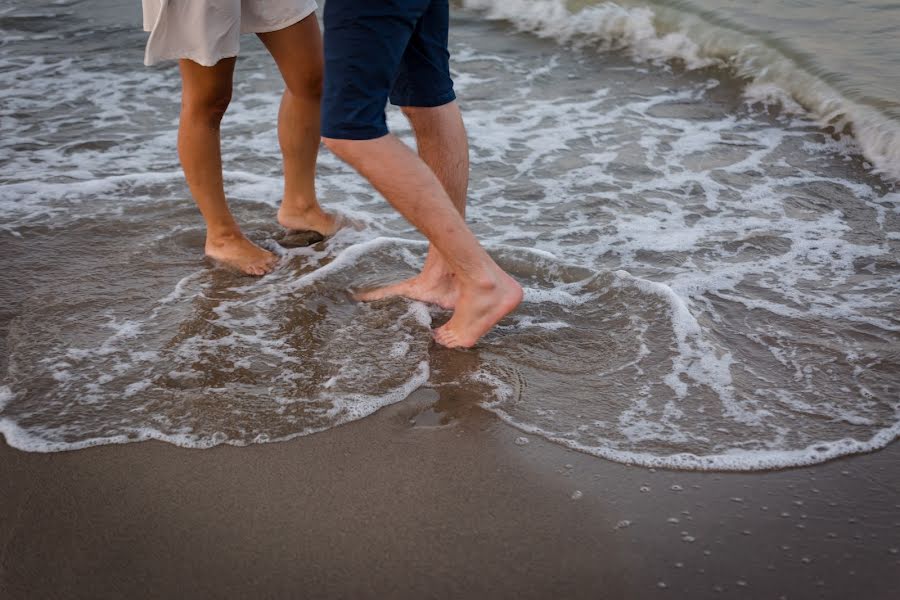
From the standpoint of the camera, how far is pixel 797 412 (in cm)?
233

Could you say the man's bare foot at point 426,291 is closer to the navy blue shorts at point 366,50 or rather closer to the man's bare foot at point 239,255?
the man's bare foot at point 239,255

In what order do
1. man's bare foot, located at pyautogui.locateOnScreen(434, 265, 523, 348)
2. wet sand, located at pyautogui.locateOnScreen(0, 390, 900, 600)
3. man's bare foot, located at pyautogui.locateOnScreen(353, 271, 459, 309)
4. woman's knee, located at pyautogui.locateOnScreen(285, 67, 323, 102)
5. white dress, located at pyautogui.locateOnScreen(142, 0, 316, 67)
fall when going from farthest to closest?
woman's knee, located at pyautogui.locateOnScreen(285, 67, 323, 102) → man's bare foot, located at pyautogui.locateOnScreen(353, 271, 459, 309) → white dress, located at pyautogui.locateOnScreen(142, 0, 316, 67) → man's bare foot, located at pyautogui.locateOnScreen(434, 265, 523, 348) → wet sand, located at pyautogui.locateOnScreen(0, 390, 900, 600)

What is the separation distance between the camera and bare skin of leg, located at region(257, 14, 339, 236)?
302 cm

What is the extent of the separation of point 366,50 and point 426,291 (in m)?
0.88

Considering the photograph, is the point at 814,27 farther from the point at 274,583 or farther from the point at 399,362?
the point at 274,583

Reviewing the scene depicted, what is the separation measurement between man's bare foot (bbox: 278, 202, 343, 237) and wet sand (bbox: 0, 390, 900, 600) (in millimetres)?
1336

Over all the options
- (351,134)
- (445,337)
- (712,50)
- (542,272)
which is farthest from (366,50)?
(712,50)

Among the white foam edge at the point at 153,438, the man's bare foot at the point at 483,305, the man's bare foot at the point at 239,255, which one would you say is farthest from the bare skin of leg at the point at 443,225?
the man's bare foot at the point at 239,255

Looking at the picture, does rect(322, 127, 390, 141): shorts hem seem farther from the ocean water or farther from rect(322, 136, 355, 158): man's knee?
the ocean water

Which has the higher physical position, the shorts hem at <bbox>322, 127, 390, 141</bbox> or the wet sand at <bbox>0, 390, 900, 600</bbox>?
the shorts hem at <bbox>322, 127, 390, 141</bbox>

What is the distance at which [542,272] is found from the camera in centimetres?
311

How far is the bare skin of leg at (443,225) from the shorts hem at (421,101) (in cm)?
24

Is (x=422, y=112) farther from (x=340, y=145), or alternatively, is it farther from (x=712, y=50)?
(x=712, y=50)

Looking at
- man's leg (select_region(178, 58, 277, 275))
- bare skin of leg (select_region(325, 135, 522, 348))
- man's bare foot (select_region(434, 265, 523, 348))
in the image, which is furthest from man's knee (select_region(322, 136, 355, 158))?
man's leg (select_region(178, 58, 277, 275))
